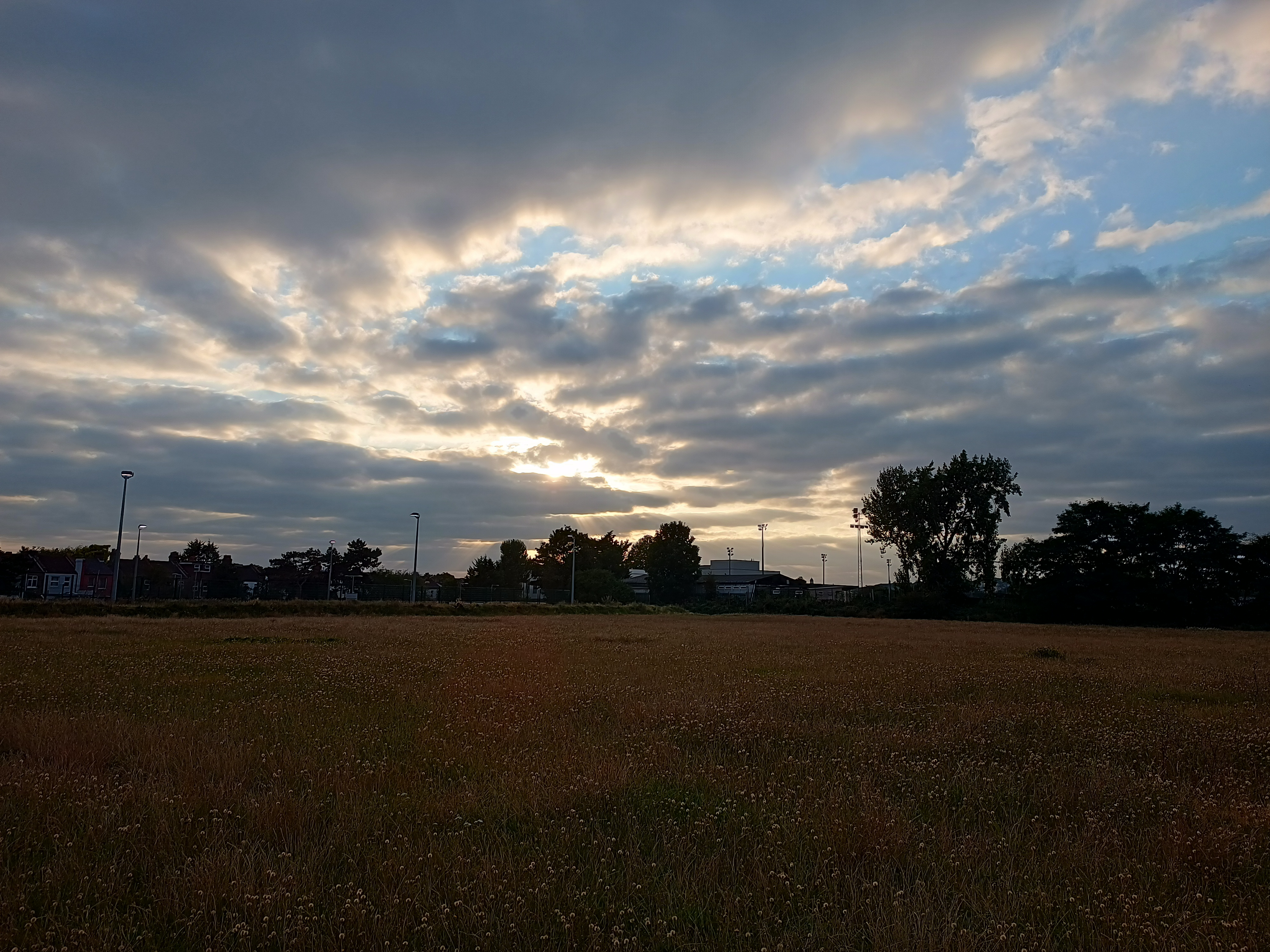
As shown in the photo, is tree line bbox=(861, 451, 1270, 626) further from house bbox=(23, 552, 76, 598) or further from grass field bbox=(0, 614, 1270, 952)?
house bbox=(23, 552, 76, 598)

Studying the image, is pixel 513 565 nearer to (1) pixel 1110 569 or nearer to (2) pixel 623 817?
(1) pixel 1110 569

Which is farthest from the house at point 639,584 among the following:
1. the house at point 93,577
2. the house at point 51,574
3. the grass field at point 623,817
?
the grass field at point 623,817

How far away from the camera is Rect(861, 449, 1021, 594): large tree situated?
9300 centimetres

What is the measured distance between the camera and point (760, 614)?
86.2m

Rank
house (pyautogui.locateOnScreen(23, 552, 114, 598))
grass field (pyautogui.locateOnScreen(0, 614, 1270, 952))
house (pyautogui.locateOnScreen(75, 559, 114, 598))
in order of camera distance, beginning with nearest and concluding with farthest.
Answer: grass field (pyautogui.locateOnScreen(0, 614, 1270, 952)), house (pyautogui.locateOnScreen(23, 552, 114, 598)), house (pyautogui.locateOnScreen(75, 559, 114, 598))

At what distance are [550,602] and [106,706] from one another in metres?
77.8

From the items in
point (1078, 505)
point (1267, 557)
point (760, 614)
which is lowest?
point (760, 614)

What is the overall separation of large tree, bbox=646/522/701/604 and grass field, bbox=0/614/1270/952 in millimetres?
114275

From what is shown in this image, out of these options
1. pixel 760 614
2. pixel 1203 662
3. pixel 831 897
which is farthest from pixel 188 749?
pixel 760 614

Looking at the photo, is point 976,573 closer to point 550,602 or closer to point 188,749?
point 550,602

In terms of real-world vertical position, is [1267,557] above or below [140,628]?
above

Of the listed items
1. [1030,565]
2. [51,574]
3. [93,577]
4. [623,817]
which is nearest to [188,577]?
[93,577]

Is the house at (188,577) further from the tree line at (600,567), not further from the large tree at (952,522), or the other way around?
the large tree at (952,522)

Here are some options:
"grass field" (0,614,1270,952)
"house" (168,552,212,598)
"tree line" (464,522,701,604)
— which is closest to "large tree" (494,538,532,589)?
"tree line" (464,522,701,604)
